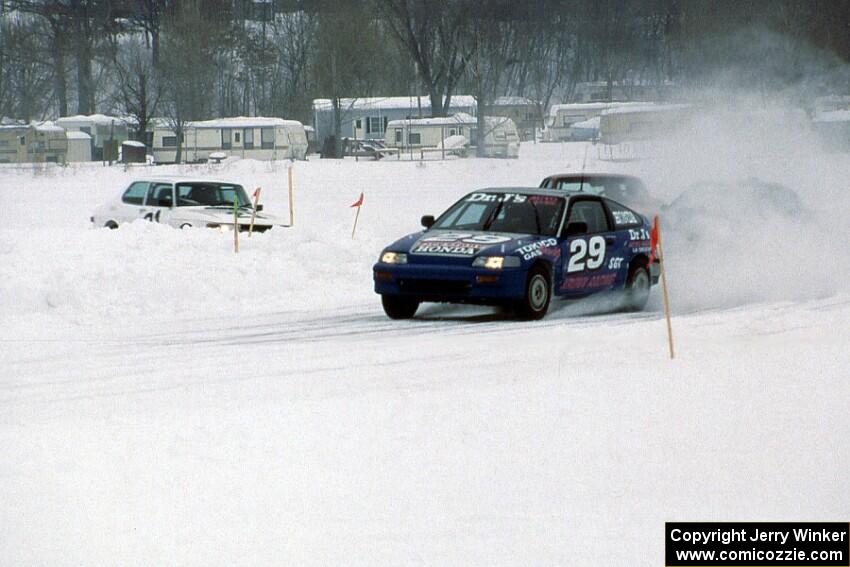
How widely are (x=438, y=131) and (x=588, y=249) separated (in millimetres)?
59413

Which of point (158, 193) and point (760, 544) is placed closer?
point (760, 544)

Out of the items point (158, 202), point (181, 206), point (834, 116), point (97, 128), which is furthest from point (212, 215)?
point (97, 128)

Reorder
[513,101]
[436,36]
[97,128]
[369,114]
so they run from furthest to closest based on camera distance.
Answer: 1. [97,128]
2. [513,101]
3. [369,114]
4. [436,36]

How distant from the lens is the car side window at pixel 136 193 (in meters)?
22.1

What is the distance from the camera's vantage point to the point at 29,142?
72.4m

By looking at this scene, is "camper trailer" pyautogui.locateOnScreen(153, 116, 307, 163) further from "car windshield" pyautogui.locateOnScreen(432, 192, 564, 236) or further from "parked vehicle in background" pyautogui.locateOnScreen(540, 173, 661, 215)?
"car windshield" pyautogui.locateOnScreen(432, 192, 564, 236)

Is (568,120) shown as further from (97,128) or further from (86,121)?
(86,121)

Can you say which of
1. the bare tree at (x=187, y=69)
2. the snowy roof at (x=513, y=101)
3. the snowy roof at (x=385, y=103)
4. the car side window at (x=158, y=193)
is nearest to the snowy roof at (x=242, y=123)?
the bare tree at (x=187, y=69)

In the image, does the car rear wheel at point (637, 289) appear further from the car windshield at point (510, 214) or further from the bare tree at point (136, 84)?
the bare tree at point (136, 84)

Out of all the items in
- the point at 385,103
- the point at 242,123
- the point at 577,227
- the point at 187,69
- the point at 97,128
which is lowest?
the point at 577,227

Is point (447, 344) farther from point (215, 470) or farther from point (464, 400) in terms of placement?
point (215, 470)

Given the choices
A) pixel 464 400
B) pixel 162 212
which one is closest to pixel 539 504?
pixel 464 400

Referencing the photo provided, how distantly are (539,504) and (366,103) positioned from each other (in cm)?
7632

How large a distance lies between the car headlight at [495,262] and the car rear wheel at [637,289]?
238 centimetres
